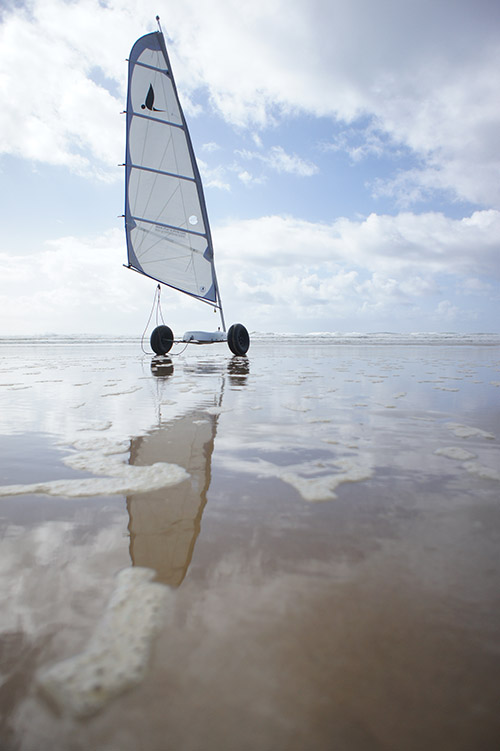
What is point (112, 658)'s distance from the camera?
34.3 inches

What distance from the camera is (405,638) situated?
2.98ft

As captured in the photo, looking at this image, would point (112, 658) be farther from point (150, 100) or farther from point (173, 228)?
Answer: point (150, 100)

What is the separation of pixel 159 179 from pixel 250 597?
1206 centimetres

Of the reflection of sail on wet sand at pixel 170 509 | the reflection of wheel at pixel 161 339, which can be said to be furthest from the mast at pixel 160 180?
the reflection of sail on wet sand at pixel 170 509

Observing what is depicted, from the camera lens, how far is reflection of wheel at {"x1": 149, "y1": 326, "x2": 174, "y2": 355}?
39.6ft

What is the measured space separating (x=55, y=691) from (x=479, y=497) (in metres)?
1.62

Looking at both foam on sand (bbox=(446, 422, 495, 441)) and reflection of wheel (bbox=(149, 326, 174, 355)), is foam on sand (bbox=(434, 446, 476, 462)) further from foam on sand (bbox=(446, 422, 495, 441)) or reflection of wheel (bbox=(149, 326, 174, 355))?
reflection of wheel (bbox=(149, 326, 174, 355))

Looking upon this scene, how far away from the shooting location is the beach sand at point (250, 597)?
72 centimetres

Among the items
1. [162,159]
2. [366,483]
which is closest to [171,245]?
[162,159]

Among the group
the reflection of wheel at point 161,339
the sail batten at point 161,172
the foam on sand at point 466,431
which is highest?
the sail batten at point 161,172

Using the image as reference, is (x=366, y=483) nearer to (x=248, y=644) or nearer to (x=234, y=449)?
(x=234, y=449)

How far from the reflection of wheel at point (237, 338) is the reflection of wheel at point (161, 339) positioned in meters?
1.99

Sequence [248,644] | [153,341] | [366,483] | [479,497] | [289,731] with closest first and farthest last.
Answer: [289,731], [248,644], [479,497], [366,483], [153,341]

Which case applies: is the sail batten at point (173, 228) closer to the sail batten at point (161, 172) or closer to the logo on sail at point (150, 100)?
the sail batten at point (161, 172)
